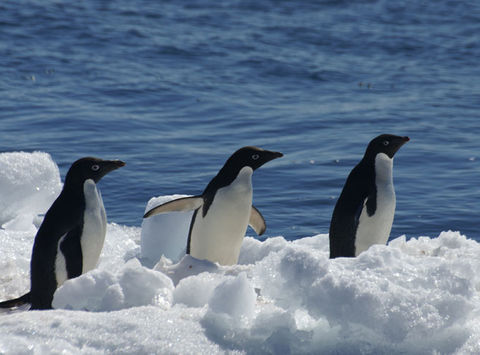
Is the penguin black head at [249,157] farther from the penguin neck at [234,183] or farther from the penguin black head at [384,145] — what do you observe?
the penguin black head at [384,145]

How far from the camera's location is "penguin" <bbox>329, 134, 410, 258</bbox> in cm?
620

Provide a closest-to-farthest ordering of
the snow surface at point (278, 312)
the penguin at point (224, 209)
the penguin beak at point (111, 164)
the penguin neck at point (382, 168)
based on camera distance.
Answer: the snow surface at point (278, 312) < the penguin beak at point (111, 164) < the penguin at point (224, 209) < the penguin neck at point (382, 168)

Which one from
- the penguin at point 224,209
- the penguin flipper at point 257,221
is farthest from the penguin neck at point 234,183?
the penguin flipper at point 257,221

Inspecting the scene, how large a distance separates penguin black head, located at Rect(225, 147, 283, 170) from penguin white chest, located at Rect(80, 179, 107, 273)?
0.88m

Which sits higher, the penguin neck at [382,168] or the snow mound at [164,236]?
the penguin neck at [382,168]

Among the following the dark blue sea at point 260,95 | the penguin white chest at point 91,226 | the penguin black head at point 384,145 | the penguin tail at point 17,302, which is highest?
the penguin black head at point 384,145

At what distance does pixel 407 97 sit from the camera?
14.9 meters

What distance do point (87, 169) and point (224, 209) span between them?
90 centimetres

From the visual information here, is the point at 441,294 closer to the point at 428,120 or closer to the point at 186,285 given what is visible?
the point at 186,285

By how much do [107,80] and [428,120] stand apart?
524cm

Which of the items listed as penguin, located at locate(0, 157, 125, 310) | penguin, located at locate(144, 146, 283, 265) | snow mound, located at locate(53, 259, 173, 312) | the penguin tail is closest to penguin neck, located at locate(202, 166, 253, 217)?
penguin, located at locate(144, 146, 283, 265)

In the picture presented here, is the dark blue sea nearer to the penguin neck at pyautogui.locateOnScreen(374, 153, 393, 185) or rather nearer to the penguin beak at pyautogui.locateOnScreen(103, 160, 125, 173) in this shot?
the penguin neck at pyautogui.locateOnScreen(374, 153, 393, 185)

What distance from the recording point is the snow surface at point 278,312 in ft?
13.6

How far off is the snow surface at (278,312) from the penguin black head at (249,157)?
4.81 ft
